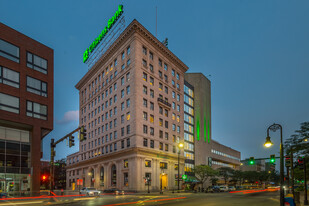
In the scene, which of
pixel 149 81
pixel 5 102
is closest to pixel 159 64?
pixel 149 81

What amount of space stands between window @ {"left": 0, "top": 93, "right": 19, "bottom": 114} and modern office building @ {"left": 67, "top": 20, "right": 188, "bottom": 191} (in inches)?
1069

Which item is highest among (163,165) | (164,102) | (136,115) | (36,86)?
(164,102)

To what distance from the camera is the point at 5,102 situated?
38531 mm

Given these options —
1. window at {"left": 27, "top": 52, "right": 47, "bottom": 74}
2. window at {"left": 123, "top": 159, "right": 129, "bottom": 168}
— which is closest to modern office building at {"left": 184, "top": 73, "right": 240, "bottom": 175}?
window at {"left": 123, "top": 159, "right": 129, "bottom": 168}

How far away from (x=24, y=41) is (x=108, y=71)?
1390 inches

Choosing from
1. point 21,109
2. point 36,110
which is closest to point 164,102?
point 36,110

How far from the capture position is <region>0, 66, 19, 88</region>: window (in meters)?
38.8

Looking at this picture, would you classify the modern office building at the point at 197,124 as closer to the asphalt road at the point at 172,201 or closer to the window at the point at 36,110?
the window at the point at 36,110

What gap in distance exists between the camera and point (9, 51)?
40281mm

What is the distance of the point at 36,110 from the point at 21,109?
270 centimetres

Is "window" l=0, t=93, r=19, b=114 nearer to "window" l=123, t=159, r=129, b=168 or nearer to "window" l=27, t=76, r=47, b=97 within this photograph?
"window" l=27, t=76, r=47, b=97

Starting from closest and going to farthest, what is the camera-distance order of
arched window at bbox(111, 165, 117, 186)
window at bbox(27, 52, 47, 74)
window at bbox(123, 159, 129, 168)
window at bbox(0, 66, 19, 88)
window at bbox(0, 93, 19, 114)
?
window at bbox(0, 93, 19, 114)
window at bbox(0, 66, 19, 88)
window at bbox(27, 52, 47, 74)
window at bbox(123, 159, 129, 168)
arched window at bbox(111, 165, 117, 186)

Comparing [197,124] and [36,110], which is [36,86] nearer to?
[36,110]

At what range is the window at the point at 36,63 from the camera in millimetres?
43000
